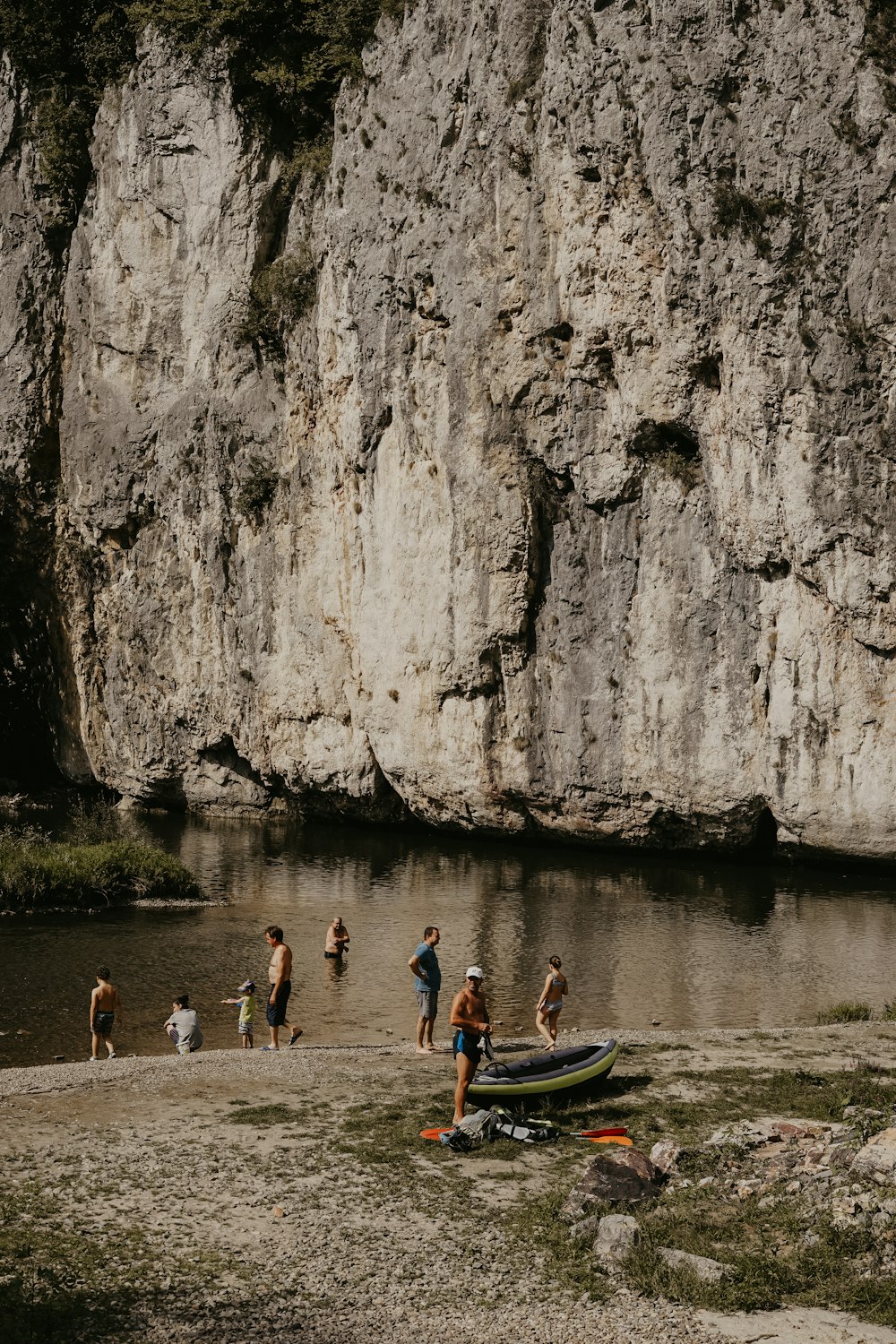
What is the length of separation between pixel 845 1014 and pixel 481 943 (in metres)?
8.05

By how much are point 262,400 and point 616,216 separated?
14461mm

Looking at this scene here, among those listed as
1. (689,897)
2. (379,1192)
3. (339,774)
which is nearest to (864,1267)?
(379,1192)

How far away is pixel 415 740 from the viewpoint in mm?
40406

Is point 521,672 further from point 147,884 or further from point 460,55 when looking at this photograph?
point 460,55

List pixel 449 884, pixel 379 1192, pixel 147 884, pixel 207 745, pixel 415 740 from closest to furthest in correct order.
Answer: pixel 379 1192 < pixel 147 884 < pixel 449 884 < pixel 415 740 < pixel 207 745

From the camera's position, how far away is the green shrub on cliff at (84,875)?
1148 inches

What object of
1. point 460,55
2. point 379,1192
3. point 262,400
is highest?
point 460,55

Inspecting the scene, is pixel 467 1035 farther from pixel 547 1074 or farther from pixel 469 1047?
pixel 547 1074

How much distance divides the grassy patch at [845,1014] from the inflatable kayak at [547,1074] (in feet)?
21.0

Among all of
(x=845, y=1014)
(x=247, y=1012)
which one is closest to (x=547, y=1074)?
(x=247, y=1012)

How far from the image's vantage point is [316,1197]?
38.2 feet

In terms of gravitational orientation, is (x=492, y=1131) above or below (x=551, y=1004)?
below

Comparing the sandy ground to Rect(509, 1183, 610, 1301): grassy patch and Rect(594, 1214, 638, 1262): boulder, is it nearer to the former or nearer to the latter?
Rect(509, 1183, 610, 1301): grassy patch

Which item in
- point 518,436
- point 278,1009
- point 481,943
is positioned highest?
point 518,436
